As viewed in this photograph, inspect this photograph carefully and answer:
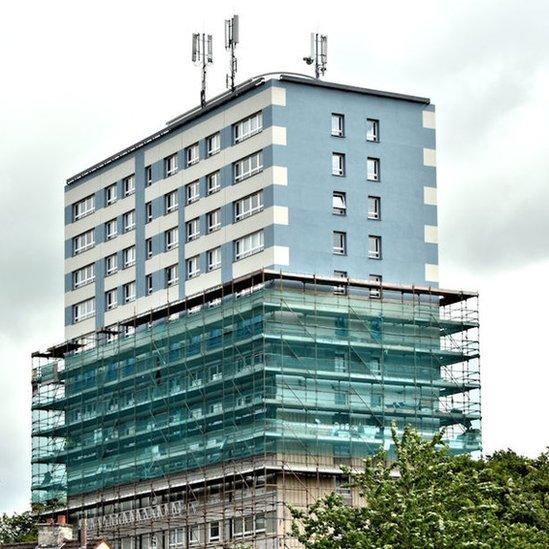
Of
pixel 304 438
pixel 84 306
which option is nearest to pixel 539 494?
pixel 304 438

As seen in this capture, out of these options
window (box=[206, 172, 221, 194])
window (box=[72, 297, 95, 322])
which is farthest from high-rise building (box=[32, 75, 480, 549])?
window (box=[72, 297, 95, 322])

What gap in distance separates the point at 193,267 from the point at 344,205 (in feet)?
35.4

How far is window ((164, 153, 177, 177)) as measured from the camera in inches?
4668

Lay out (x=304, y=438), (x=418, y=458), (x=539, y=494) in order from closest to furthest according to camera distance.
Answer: (x=418, y=458) → (x=539, y=494) → (x=304, y=438)

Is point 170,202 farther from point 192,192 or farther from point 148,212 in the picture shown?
point 192,192

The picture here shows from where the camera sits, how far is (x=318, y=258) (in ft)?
359

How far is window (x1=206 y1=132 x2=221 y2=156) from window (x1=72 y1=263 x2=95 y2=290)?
51.1ft

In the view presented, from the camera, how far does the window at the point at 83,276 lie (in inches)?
4980

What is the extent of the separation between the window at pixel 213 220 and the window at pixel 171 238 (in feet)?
11.5

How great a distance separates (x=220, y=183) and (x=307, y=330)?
11961mm

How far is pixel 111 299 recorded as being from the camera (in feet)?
405

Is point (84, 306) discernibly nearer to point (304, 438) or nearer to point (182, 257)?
point (182, 257)

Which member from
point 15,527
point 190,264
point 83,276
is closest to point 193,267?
point 190,264

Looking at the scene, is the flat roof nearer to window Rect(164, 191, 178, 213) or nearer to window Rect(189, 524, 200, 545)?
window Rect(164, 191, 178, 213)
